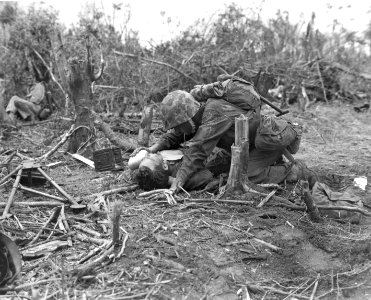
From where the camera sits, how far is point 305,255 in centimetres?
396

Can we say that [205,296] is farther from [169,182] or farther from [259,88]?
[259,88]

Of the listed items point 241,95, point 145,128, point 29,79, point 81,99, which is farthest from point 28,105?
point 241,95

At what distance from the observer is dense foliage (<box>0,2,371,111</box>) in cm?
907

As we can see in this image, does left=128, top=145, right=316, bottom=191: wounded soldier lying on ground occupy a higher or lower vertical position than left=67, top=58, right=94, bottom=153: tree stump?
lower

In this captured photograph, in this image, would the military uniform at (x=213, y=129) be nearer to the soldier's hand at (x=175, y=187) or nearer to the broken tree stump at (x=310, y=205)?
the soldier's hand at (x=175, y=187)

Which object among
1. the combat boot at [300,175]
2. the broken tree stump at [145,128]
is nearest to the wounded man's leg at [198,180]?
the combat boot at [300,175]

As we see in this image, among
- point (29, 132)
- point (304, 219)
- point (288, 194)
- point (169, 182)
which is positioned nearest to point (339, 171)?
point (288, 194)

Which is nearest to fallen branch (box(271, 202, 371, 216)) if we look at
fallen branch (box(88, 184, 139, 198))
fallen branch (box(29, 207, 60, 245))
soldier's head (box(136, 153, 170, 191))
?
soldier's head (box(136, 153, 170, 191))

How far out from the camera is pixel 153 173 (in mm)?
5031

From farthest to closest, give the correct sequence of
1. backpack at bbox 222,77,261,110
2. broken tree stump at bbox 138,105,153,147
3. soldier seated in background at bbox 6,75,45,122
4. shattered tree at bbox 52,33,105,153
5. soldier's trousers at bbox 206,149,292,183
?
1. soldier seated in background at bbox 6,75,45,122
2. broken tree stump at bbox 138,105,153,147
3. shattered tree at bbox 52,33,105,153
4. soldier's trousers at bbox 206,149,292,183
5. backpack at bbox 222,77,261,110

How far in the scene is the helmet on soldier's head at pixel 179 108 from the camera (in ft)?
16.4

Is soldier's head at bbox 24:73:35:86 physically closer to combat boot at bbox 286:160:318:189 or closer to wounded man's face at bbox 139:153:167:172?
wounded man's face at bbox 139:153:167:172

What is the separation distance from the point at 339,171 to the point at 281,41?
5.47 meters

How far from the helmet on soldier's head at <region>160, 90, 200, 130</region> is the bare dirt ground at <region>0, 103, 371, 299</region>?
0.84m
